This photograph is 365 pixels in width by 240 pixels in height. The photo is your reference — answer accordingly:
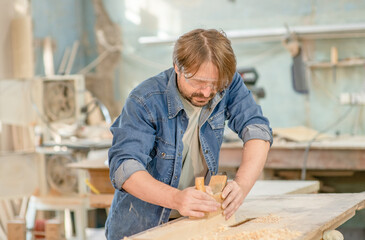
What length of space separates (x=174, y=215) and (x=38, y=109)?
11.9 ft

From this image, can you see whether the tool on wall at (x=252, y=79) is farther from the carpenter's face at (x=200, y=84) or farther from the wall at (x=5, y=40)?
the carpenter's face at (x=200, y=84)

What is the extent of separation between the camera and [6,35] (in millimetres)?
6605

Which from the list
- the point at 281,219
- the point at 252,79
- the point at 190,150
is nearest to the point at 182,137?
the point at 190,150

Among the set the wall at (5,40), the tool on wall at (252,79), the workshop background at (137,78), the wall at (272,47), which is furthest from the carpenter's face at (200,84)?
the wall at (5,40)

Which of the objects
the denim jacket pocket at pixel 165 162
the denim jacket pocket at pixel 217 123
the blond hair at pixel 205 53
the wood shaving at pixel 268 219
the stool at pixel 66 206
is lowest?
the stool at pixel 66 206

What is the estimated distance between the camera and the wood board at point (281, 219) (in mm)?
1834

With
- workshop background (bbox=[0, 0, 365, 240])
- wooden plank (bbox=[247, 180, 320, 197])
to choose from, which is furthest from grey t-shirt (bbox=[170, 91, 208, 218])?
workshop background (bbox=[0, 0, 365, 240])

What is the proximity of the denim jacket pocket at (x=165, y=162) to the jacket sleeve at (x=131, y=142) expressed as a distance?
0.06m

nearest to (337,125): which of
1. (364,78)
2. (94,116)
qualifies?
(364,78)

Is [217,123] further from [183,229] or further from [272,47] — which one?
[272,47]

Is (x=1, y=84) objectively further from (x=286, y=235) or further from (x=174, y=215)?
(x=286, y=235)

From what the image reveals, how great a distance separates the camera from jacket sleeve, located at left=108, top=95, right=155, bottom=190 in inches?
77.9

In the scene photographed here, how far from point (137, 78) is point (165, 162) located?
5.31 m

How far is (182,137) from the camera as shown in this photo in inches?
86.5
